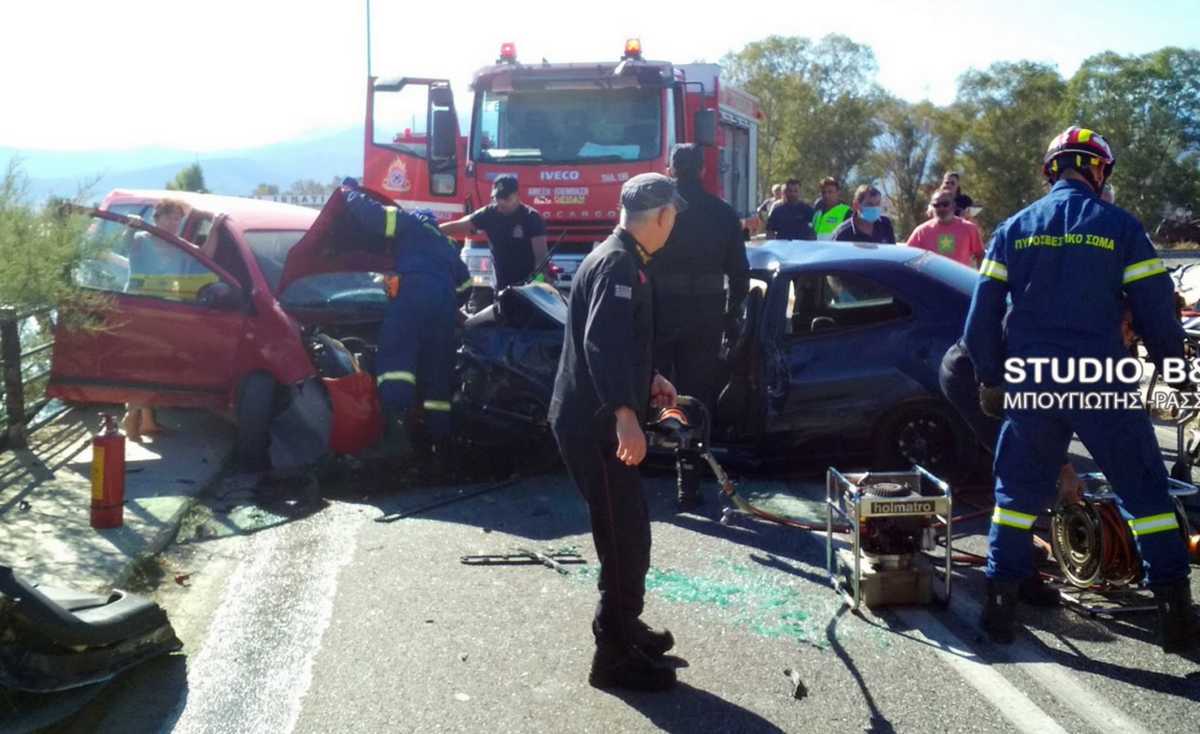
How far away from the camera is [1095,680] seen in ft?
14.2

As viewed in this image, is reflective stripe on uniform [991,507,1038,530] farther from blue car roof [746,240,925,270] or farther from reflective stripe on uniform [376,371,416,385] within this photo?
reflective stripe on uniform [376,371,416,385]

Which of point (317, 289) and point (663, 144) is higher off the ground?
Answer: point (663, 144)

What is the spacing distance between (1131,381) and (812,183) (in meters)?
45.9

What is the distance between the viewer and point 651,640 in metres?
4.45

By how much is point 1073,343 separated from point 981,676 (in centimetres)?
128

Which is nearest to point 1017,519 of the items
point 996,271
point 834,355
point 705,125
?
point 996,271

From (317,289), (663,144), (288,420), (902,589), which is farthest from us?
(663,144)

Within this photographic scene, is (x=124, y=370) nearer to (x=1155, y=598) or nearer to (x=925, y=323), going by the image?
(x=925, y=323)

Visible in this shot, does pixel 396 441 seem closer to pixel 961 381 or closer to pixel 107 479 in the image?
pixel 107 479

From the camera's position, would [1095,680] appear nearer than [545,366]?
Yes

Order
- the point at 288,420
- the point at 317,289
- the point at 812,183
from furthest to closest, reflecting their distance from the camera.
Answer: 1. the point at 812,183
2. the point at 317,289
3. the point at 288,420

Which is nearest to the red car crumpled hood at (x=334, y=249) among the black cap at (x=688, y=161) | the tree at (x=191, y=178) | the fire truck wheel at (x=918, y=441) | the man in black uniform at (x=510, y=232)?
the man in black uniform at (x=510, y=232)

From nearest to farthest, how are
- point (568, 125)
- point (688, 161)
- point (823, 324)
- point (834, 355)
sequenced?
point (688, 161) < point (834, 355) < point (823, 324) < point (568, 125)

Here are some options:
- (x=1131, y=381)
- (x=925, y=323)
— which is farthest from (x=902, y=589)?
(x=925, y=323)
